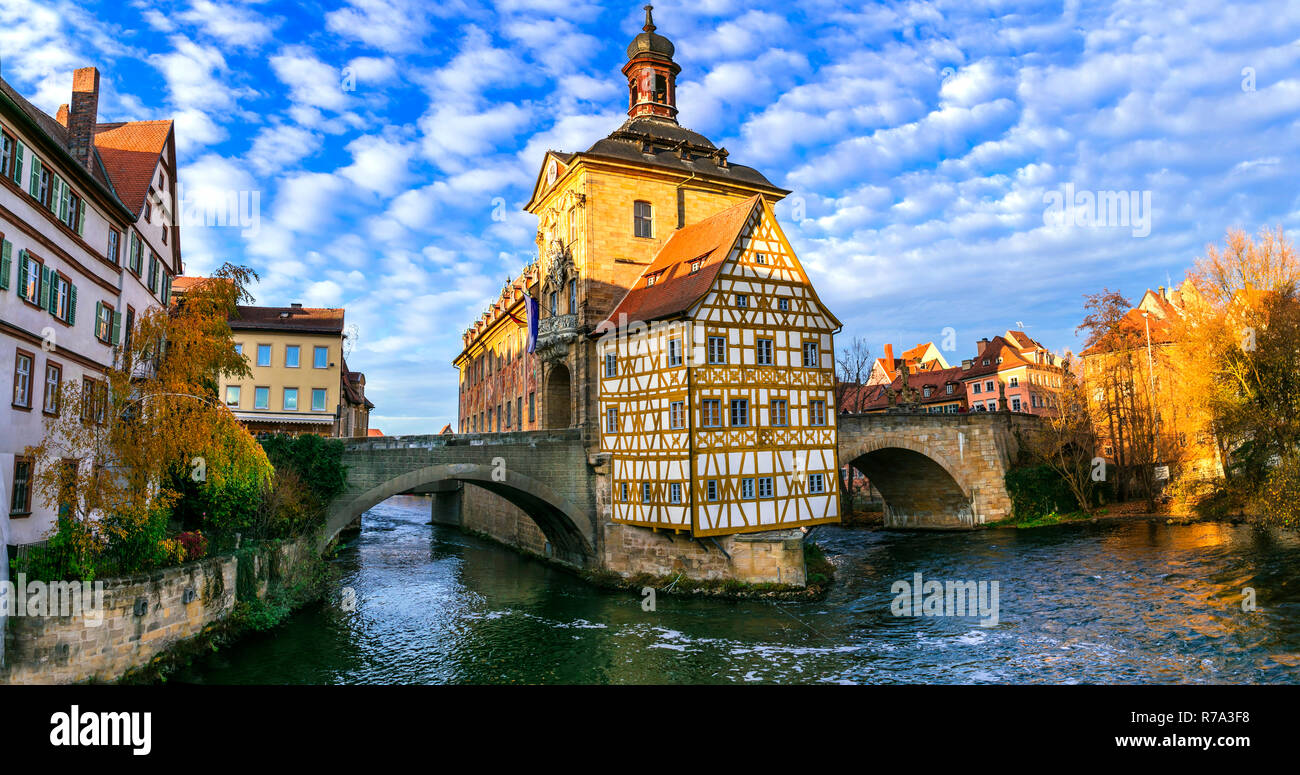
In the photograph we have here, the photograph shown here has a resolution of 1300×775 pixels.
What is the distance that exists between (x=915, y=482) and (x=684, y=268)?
74.2ft

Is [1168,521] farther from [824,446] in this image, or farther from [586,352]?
[586,352]

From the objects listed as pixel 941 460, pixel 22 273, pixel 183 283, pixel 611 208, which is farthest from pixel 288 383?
pixel 941 460

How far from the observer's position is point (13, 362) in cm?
1531

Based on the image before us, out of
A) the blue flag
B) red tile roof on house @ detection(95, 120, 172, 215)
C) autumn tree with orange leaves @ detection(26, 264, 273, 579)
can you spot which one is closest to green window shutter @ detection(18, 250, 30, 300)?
autumn tree with orange leaves @ detection(26, 264, 273, 579)

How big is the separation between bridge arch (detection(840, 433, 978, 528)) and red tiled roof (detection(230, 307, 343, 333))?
2874 centimetres

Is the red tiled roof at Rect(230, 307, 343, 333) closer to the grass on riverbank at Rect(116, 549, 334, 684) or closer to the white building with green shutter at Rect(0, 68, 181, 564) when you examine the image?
the white building with green shutter at Rect(0, 68, 181, 564)

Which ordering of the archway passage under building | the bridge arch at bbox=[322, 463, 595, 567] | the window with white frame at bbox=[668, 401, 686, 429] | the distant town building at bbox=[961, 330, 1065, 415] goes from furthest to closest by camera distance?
the distant town building at bbox=[961, 330, 1065, 415]
the archway passage under building
the bridge arch at bbox=[322, 463, 595, 567]
the window with white frame at bbox=[668, 401, 686, 429]

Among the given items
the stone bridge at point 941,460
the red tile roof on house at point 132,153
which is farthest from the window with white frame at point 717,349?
the red tile roof on house at point 132,153

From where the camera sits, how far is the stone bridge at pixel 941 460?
3744 cm

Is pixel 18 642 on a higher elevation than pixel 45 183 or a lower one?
lower

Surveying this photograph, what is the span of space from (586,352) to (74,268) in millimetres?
16100

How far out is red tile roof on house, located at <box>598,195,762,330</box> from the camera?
79.3 ft

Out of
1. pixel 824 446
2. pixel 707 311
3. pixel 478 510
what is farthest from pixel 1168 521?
pixel 478 510

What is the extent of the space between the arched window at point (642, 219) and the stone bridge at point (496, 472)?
888cm
